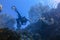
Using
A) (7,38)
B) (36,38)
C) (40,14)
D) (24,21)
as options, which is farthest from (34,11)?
(7,38)

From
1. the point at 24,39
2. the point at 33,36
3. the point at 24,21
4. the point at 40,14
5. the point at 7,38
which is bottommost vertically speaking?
the point at 7,38

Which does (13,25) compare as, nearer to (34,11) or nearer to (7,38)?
(34,11)

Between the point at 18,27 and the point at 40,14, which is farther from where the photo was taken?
the point at 40,14

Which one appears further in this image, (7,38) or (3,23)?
(3,23)

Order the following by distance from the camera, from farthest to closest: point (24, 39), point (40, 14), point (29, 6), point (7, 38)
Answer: point (29, 6) → point (40, 14) → point (24, 39) → point (7, 38)

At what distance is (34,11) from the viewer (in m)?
16.2

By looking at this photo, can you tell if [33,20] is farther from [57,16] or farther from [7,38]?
[7,38]

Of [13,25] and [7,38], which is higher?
[13,25]

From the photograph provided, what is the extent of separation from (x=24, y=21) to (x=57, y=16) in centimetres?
272

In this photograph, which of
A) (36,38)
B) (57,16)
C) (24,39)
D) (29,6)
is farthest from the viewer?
(29,6)

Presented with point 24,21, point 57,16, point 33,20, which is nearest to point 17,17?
point 24,21

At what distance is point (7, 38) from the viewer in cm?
1060

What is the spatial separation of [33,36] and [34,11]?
2852 mm

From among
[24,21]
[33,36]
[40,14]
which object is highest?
[40,14]
